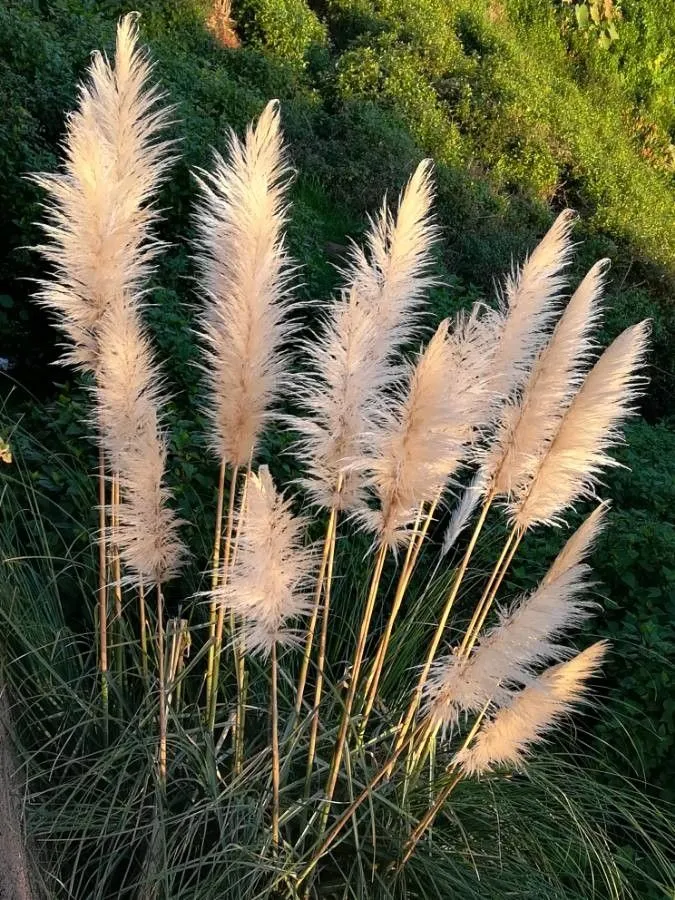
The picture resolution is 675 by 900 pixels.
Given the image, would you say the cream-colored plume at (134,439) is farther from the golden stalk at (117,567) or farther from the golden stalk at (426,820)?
the golden stalk at (426,820)

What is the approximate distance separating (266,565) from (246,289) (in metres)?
0.70

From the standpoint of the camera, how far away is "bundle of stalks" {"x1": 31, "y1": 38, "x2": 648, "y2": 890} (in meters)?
2.23

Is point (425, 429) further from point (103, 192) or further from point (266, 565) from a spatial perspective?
point (103, 192)

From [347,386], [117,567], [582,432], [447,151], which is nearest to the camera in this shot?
[347,386]

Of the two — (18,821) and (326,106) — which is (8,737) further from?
(326,106)

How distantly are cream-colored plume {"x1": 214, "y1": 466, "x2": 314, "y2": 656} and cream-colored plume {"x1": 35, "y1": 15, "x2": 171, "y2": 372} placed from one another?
2.62ft

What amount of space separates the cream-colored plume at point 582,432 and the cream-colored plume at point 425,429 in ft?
0.68

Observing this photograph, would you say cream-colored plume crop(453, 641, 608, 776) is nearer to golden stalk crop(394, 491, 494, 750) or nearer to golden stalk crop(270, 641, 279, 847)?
golden stalk crop(394, 491, 494, 750)

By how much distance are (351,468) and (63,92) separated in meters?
4.20

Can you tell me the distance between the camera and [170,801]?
2766 millimetres

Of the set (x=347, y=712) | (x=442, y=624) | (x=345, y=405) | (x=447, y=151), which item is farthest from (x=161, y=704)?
(x=447, y=151)

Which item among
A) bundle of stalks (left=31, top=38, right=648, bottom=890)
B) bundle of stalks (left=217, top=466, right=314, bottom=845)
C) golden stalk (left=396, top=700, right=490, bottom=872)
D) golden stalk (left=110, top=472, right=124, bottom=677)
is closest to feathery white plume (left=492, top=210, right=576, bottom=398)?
bundle of stalks (left=31, top=38, right=648, bottom=890)

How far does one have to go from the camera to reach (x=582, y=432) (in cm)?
242

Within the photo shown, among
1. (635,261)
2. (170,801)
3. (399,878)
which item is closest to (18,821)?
(170,801)
